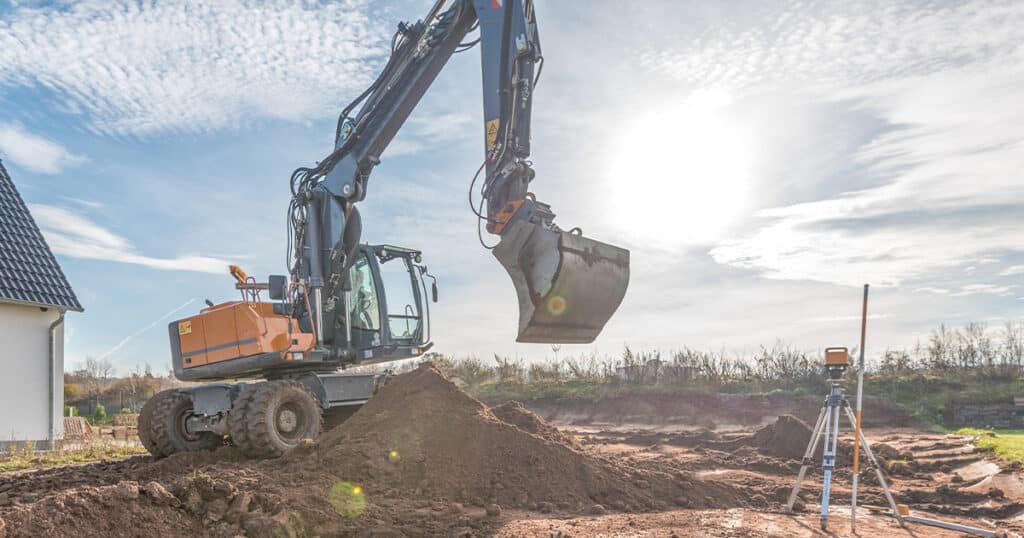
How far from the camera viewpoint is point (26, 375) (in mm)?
13758

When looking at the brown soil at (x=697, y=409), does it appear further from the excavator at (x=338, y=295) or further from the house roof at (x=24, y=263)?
the house roof at (x=24, y=263)

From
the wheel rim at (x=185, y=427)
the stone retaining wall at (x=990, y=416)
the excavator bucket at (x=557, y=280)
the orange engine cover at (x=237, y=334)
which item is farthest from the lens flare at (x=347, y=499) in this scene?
the stone retaining wall at (x=990, y=416)

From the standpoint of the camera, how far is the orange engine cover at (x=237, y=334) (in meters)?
9.66

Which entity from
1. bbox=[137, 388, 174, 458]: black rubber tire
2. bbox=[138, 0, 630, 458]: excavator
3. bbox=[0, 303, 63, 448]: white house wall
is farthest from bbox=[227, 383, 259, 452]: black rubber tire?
bbox=[0, 303, 63, 448]: white house wall

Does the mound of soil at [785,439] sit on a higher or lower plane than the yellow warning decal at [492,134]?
lower

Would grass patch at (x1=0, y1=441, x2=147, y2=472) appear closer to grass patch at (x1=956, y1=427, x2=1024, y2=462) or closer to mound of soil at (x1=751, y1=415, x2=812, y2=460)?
mound of soil at (x1=751, y1=415, x2=812, y2=460)

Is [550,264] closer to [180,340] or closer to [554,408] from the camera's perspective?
[180,340]

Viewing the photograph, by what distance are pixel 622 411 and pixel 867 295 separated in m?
12.8

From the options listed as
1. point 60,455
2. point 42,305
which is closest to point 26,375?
point 42,305

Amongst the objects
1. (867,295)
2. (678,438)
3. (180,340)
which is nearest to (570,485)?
(867,295)

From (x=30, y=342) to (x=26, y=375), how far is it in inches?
25.2

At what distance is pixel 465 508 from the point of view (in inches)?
260

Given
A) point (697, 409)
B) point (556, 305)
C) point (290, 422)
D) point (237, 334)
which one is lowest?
point (697, 409)

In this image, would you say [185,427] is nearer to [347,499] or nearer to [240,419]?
[240,419]
